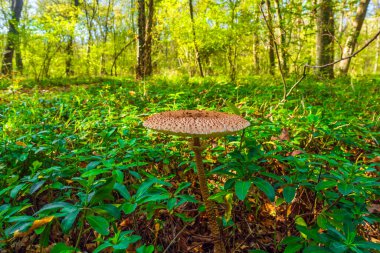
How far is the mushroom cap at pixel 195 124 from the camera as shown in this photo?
114 centimetres

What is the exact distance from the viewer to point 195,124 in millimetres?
1187

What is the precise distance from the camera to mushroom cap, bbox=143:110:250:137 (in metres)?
1.14

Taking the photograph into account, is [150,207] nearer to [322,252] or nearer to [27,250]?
[322,252]

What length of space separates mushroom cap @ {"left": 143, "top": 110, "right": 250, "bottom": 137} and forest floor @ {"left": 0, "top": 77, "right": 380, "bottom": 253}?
200mm

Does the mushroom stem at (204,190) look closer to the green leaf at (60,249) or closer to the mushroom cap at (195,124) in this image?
the mushroom cap at (195,124)

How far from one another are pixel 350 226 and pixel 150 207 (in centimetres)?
95

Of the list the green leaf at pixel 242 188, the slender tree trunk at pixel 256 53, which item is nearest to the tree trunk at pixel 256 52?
the slender tree trunk at pixel 256 53

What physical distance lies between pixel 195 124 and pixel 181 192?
0.99m

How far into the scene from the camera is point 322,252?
3.08 ft

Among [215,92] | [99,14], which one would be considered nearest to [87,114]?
[215,92]

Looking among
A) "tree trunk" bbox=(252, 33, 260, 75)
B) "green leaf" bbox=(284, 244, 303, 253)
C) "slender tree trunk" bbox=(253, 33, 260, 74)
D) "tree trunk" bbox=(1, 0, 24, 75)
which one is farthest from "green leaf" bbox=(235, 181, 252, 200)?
"slender tree trunk" bbox=(253, 33, 260, 74)

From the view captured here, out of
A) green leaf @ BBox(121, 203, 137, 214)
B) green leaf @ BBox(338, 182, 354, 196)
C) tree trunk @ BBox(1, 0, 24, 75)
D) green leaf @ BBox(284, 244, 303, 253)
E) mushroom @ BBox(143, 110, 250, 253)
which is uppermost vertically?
tree trunk @ BBox(1, 0, 24, 75)

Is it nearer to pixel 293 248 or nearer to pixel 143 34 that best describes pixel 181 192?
pixel 293 248

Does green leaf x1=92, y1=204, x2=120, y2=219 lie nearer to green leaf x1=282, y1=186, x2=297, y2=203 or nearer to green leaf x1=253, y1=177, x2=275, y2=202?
green leaf x1=253, y1=177, x2=275, y2=202
